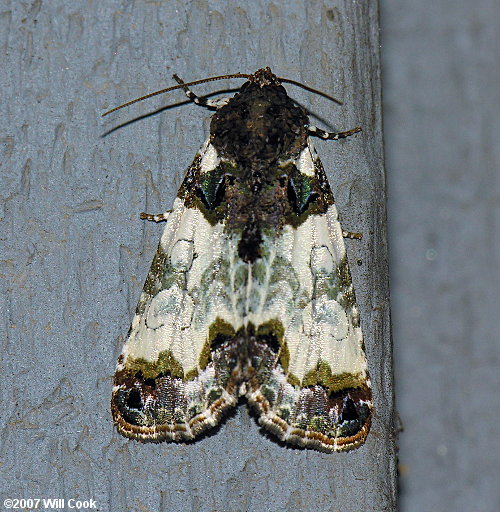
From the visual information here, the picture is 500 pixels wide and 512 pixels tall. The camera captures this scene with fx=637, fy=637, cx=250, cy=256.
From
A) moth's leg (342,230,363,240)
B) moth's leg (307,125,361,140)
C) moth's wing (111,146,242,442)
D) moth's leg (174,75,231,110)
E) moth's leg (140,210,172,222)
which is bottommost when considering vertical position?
moth's wing (111,146,242,442)

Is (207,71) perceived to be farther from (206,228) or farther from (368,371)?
(368,371)

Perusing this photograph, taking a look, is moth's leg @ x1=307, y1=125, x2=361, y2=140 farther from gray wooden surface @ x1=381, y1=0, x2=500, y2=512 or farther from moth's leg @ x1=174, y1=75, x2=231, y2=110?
gray wooden surface @ x1=381, y1=0, x2=500, y2=512

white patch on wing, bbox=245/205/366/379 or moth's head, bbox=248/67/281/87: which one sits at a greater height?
moth's head, bbox=248/67/281/87

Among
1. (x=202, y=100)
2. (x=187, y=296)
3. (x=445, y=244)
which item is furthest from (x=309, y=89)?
(x=445, y=244)

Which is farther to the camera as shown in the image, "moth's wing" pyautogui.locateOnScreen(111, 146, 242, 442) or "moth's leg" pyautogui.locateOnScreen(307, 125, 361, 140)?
"moth's leg" pyautogui.locateOnScreen(307, 125, 361, 140)

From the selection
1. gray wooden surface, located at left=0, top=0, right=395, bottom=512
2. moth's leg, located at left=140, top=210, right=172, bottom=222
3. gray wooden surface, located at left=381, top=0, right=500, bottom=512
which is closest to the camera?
gray wooden surface, located at left=0, top=0, right=395, bottom=512

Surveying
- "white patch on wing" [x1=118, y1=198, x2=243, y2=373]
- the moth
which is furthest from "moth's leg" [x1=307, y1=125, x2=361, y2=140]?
"white patch on wing" [x1=118, y1=198, x2=243, y2=373]

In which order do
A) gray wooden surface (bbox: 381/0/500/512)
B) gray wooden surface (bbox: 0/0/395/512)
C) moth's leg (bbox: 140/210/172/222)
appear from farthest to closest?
gray wooden surface (bbox: 381/0/500/512), moth's leg (bbox: 140/210/172/222), gray wooden surface (bbox: 0/0/395/512)
